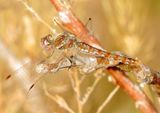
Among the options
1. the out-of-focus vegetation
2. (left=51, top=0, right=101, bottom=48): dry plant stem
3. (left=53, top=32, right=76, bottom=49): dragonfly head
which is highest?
the out-of-focus vegetation

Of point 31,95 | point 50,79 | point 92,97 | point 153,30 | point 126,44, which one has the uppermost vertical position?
point 153,30

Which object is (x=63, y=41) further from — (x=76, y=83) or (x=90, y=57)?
(x=76, y=83)

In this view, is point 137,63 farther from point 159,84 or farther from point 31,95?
point 31,95

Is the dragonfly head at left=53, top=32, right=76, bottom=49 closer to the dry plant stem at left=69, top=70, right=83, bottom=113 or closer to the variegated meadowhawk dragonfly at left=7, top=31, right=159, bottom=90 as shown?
the variegated meadowhawk dragonfly at left=7, top=31, right=159, bottom=90

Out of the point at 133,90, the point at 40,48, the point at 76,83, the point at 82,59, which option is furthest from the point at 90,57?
the point at 40,48

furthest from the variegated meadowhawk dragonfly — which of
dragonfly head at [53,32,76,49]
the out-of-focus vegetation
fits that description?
the out-of-focus vegetation

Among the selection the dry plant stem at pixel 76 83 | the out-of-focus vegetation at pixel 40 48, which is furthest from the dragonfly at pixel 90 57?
the out-of-focus vegetation at pixel 40 48

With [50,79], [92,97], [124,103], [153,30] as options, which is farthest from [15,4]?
[153,30]

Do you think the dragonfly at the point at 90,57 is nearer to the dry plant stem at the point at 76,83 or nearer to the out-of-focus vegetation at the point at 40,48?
the dry plant stem at the point at 76,83
